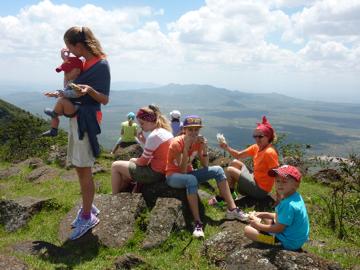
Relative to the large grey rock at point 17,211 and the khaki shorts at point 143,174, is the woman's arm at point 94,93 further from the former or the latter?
the large grey rock at point 17,211

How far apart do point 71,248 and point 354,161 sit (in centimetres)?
799

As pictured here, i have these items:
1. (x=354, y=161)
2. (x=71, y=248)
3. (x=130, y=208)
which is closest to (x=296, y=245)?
(x=130, y=208)

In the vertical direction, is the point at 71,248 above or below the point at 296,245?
below

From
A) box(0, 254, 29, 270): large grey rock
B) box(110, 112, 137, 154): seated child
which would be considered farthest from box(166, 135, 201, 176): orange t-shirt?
box(110, 112, 137, 154): seated child

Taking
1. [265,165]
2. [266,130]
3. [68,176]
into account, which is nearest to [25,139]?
[68,176]

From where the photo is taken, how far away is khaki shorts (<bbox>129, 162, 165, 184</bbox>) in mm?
8844

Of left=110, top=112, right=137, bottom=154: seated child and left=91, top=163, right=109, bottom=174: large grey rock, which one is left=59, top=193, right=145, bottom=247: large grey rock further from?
left=110, top=112, right=137, bottom=154: seated child

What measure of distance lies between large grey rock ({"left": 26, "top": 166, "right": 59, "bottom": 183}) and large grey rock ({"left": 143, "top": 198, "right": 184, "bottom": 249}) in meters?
7.75

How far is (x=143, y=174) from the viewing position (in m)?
8.86

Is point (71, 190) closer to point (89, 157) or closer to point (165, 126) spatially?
point (165, 126)

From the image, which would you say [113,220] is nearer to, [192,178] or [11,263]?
[192,178]

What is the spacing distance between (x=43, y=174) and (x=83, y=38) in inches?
385

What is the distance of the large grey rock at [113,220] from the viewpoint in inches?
296

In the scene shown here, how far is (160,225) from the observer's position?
7.58 m
